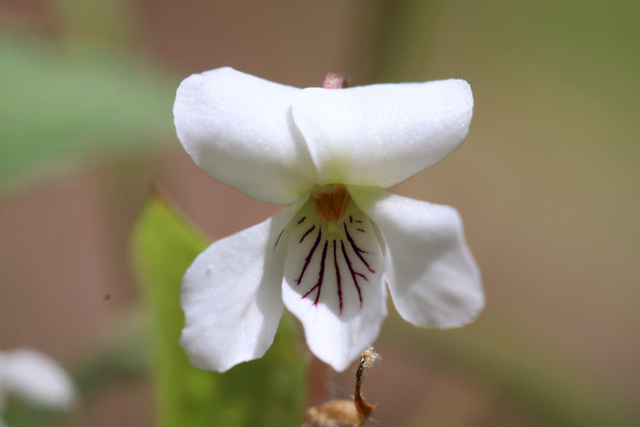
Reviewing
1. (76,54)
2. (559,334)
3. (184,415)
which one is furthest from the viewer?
(559,334)

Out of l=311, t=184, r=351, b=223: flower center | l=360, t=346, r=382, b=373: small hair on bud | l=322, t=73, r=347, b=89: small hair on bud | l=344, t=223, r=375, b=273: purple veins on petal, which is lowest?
l=360, t=346, r=382, b=373: small hair on bud

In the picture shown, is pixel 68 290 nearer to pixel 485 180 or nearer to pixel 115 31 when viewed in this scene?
pixel 115 31

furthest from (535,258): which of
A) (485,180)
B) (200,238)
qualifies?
(200,238)

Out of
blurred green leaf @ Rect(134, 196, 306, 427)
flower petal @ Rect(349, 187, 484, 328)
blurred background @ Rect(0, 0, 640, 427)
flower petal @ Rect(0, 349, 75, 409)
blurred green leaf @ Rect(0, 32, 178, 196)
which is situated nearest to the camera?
flower petal @ Rect(349, 187, 484, 328)

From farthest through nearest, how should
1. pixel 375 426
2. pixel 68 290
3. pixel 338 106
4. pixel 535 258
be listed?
pixel 535 258
pixel 68 290
pixel 375 426
pixel 338 106

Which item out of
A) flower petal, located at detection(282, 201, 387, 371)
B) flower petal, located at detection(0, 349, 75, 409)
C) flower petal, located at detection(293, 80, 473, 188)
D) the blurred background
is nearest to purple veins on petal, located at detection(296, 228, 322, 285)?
flower petal, located at detection(282, 201, 387, 371)

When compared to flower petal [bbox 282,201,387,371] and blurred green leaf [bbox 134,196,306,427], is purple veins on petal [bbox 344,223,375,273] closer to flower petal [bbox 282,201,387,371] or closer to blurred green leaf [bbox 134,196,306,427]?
flower petal [bbox 282,201,387,371]

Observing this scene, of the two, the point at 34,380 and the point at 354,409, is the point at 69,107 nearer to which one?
the point at 34,380
